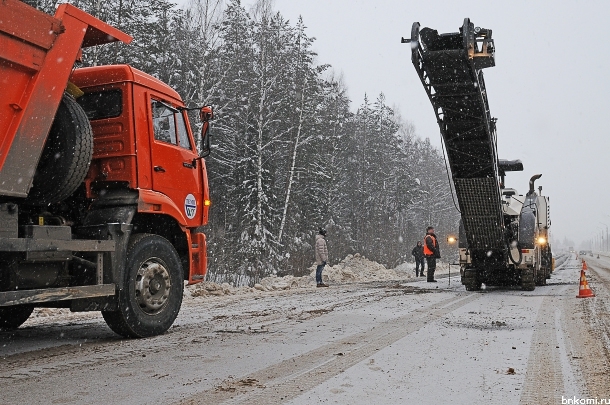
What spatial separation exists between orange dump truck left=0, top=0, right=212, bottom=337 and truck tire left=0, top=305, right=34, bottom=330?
17 mm

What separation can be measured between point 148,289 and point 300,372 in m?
2.68

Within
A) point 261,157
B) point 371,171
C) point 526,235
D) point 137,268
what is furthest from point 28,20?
point 371,171

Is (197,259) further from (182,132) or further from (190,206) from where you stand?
(182,132)

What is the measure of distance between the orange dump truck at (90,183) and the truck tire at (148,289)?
1 centimetres

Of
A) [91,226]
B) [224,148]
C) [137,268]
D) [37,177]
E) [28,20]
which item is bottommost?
[137,268]

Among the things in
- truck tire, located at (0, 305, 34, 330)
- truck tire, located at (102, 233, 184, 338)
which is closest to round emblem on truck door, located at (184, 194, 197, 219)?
truck tire, located at (102, 233, 184, 338)

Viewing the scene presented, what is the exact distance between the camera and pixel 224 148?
26.2m

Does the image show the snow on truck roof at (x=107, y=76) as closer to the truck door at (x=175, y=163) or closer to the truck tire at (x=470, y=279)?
the truck door at (x=175, y=163)

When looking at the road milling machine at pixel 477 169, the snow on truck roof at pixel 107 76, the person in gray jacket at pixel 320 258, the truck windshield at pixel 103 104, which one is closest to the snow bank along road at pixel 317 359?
the truck windshield at pixel 103 104

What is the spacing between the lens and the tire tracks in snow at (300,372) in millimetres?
4086

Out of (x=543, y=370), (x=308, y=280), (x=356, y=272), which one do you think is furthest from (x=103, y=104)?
(x=356, y=272)

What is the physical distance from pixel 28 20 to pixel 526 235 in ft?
40.7

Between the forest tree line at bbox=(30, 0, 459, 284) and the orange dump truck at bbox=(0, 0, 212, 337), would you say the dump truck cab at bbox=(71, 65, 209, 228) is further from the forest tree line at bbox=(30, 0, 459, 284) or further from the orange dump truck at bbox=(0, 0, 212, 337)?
the forest tree line at bbox=(30, 0, 459, 284)

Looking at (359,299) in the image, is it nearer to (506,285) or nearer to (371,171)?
(506,285)
